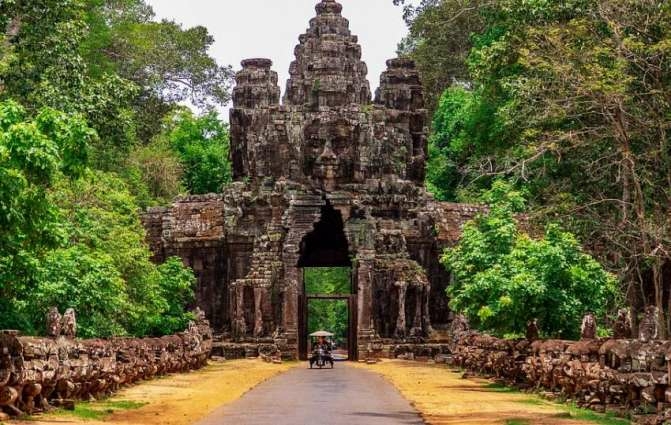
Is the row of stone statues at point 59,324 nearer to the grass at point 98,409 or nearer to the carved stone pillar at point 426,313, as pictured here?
the grass at point 98,409

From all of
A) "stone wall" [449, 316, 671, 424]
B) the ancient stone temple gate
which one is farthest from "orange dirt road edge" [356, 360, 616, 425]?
the ancient stone temple gate

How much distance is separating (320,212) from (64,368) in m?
26.7

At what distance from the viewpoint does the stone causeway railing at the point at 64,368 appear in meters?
17.1

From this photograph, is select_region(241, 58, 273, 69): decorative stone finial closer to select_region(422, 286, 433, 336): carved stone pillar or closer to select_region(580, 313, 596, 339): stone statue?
select_region(422, 286, 433, 336): carved stone pillar

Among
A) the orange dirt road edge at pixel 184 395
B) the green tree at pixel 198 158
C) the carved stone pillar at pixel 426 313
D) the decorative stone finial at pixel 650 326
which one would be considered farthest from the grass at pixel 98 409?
the green tree at pixel 198 158

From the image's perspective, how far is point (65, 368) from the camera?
65.7ft

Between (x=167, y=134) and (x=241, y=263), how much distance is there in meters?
21.6

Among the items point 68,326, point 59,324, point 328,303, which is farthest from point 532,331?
point 328,303

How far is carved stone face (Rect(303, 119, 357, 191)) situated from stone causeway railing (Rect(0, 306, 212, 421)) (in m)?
17.9

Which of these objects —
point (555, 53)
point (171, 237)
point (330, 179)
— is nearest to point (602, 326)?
point (555, 53)

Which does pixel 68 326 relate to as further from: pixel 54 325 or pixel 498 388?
pixel 498 388

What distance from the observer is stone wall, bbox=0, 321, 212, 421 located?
1711 cm

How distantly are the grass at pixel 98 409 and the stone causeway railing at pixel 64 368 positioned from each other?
0.88 ft

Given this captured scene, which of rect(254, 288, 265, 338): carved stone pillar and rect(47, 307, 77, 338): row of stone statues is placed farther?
rect(254, 288, 265, 338): carved stone pillar
